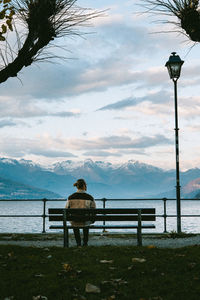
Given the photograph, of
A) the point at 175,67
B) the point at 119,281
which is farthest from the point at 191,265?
the point at 175,67

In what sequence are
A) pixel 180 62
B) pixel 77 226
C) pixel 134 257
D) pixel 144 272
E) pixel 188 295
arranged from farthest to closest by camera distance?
1. pixel 180 62
2. pixel 77 226
3. pixel 134 257
4. pixel 144 272
5. pixel 188 295

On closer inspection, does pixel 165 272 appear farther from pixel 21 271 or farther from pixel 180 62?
pixel 180 62

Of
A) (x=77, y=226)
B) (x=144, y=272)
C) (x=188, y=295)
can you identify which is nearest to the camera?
(x=188, y=295)

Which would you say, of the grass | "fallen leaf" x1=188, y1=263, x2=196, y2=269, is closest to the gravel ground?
the grass

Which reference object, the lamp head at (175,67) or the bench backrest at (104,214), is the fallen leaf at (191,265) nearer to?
the bench backrest at (104,214)

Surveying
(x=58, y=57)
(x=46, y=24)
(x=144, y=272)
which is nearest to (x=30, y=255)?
(x=144, y=272)

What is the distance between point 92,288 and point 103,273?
77cm

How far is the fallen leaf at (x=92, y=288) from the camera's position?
19.0 ft

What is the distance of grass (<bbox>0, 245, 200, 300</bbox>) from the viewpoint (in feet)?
18.7

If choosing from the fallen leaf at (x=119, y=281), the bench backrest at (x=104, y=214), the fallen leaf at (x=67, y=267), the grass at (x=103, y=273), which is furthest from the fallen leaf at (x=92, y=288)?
the bench backrest at (x=104, y=214)

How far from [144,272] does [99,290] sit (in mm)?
986

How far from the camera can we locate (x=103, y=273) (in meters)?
6.61

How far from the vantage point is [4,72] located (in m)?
9.06

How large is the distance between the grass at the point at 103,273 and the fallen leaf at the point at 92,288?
2.2 inches
